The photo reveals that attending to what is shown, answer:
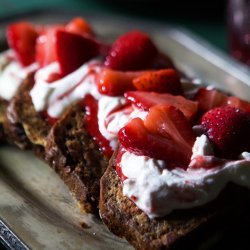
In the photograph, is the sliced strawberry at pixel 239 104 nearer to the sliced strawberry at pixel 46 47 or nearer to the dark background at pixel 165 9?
the sliced strawberry at pixel 46 47

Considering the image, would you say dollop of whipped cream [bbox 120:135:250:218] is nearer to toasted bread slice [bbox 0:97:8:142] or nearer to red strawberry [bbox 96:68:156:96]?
red strawberry [bbox 96:68:156:96]

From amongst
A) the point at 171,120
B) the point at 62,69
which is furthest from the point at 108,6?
the point at 171,120

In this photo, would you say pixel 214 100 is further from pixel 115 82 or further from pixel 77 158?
pixel 77 158

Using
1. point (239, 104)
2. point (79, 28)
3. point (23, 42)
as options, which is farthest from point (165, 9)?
point (239, 104)

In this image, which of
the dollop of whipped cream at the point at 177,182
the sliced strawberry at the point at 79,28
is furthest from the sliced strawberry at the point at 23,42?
the dollop of whipped cream at the point at 177,182

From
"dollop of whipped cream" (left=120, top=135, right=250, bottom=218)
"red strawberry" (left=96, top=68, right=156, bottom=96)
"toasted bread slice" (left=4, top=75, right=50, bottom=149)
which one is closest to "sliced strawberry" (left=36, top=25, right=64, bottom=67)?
"toasted bread slice" (left=4, top=75, right=50, bottom=149)
